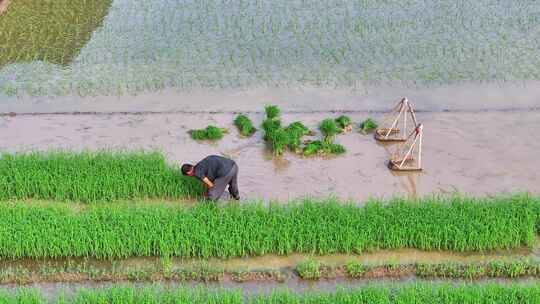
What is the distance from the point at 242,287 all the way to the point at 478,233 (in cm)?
235

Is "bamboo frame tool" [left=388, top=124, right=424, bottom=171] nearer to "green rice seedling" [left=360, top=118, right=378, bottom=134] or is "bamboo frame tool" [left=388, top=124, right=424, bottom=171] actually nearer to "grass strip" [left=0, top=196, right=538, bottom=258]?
"green rice seedling" [left=360, top=118, right=378, bottom=134]

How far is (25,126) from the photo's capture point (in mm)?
8359

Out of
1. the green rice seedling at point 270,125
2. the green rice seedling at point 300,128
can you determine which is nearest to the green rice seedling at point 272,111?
the green rice seedling at point 270,125

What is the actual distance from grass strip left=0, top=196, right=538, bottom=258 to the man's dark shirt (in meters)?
0.31

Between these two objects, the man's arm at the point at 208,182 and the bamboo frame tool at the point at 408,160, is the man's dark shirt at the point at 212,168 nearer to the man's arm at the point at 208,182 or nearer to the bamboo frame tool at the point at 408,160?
the man's arm at the point at 208,182

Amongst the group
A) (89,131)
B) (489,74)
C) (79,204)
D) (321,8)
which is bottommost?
(79,204)

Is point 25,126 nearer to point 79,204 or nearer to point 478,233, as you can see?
point 79,204

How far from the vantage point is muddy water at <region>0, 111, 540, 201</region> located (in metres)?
7.09

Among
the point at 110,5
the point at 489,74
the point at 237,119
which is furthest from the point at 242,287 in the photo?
the point at 110,5

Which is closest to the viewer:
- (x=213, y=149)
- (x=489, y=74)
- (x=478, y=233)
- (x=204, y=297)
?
(x=204, y=297)

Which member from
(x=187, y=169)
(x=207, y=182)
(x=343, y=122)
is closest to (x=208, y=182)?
(x=207, y=182)

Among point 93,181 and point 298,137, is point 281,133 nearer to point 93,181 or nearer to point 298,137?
point 298,137

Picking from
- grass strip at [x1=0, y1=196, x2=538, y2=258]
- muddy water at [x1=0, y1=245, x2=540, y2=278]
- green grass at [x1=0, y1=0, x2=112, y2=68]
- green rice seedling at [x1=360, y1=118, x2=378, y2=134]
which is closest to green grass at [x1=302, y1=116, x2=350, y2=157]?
green rice seedling at [x1=360, y1=118, x2=378, y2=134]

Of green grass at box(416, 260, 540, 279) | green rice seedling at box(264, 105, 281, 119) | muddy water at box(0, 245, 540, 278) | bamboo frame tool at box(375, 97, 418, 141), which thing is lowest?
green grass at box(416, 260, 540, 279)
